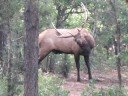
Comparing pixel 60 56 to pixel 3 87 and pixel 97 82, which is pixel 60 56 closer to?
pixel 97 82

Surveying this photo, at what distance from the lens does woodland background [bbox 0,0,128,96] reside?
10547 mm

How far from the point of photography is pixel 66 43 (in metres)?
15.7

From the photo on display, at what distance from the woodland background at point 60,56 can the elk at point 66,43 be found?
53 centimetres

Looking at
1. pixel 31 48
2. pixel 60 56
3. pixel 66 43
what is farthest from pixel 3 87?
pixel 60 56

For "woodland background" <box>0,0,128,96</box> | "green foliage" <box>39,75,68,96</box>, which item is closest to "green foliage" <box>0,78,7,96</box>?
"woodland background" <box>0,0,128,96</box>

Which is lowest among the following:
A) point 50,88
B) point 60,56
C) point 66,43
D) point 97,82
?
point 97,82

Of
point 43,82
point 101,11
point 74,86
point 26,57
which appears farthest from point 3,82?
point 101,11

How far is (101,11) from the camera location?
568 inches

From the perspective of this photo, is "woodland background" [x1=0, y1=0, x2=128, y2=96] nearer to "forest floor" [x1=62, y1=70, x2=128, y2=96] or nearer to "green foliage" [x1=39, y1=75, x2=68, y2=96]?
"green foliage" [x1=39, y1=75, x2=68, y2=96]

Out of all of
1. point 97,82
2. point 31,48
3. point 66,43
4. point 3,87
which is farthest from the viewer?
point 66,43

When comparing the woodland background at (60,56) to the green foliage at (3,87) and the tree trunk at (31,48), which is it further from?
the tree trunk at (31,48)

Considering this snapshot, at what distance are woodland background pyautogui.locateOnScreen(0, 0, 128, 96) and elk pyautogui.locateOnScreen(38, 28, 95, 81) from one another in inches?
20.9

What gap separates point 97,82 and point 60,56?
3.83m

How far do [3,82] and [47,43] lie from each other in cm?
532
